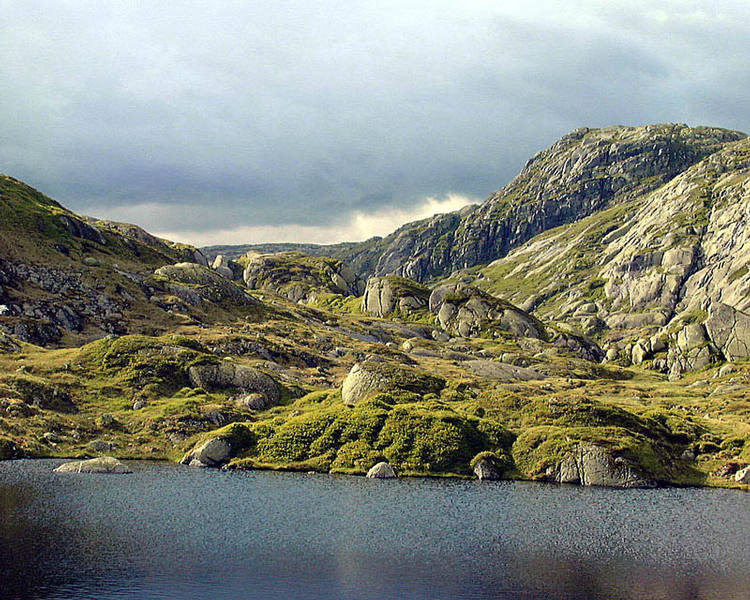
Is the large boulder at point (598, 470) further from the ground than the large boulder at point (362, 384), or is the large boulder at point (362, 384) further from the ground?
the large boulder at point (362, 384)

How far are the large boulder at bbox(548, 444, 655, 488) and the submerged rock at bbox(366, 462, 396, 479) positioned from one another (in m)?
26.3

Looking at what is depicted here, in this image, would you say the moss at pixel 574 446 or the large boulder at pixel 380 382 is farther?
the large boulder at pixel 380 382

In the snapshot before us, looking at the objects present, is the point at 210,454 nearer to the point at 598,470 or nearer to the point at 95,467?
the point at 95,467

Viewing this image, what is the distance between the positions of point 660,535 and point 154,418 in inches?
3723

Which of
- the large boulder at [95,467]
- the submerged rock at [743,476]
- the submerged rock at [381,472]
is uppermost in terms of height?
the large boulder at [95,467]

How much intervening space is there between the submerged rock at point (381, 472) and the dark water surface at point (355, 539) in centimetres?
426

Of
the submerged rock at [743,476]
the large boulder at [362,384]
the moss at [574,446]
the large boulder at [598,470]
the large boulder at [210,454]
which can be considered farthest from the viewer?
the large boulder at [362,384]

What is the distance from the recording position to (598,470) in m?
109

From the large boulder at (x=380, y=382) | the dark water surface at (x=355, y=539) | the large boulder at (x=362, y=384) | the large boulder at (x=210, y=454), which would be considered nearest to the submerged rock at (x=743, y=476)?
the dark water surface at (x=355, y=539)

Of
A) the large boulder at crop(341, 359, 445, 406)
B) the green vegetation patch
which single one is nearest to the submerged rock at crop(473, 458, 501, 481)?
the green vegetation patch

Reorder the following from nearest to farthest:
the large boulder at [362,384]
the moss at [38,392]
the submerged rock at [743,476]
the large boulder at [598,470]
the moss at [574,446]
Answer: the large boulder at [598,470], the submerged rock at [743,476], the moss at [574,446], the moss at [38,392], the large boulder at [362,384]

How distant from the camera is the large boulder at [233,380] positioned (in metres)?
152

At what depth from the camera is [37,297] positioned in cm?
19450

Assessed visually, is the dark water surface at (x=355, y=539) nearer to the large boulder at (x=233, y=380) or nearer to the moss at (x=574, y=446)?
the moss at (x=574, y=446)
